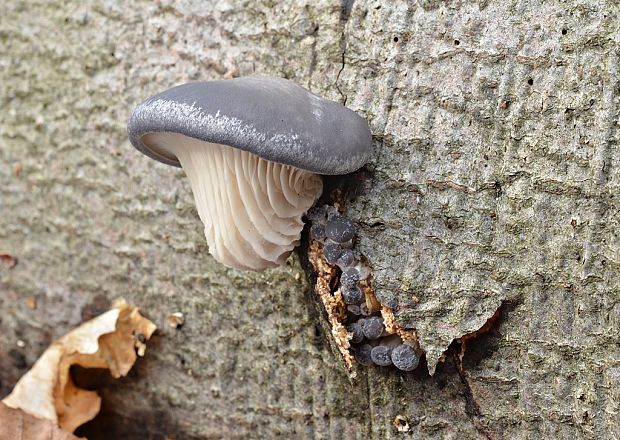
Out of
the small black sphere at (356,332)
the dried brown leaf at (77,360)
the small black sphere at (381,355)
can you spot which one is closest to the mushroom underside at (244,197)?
the small black sphere at (356,332)

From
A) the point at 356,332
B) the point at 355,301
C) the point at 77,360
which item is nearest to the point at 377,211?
the point at 355,301

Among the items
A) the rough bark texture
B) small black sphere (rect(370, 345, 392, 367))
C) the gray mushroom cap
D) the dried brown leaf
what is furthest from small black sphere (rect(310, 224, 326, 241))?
the dried brown leaf

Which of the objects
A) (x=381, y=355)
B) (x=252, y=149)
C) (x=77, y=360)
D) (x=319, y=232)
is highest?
(x=252, y=149)

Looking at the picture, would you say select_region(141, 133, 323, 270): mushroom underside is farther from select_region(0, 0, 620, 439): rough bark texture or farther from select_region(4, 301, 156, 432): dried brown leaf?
select_region(4, 301, 156, 432): dried brown leaf

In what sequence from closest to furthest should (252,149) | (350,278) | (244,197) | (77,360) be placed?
(252,149) < (244,197) < (350,278) < (77,360)

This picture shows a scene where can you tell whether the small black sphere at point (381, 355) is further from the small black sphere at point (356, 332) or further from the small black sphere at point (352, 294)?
the small black sphere at point (352, 294)

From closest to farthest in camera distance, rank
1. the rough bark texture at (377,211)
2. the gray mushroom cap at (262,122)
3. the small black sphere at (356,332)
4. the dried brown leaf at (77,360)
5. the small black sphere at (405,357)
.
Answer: the gray mushroom cap at (262,122), the rough bark texture at (377,211), the small black sphere at (405,357), the small black sphere at (356,332), the dried brown leaf at (77,360)

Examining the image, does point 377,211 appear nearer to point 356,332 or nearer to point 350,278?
point 350,278

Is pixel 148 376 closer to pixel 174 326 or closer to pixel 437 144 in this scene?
pixel 174 326
